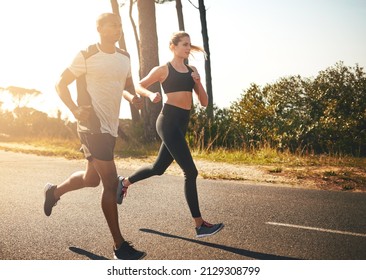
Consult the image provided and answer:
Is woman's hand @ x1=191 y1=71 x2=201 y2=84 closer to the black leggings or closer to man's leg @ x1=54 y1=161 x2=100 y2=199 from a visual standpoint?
the black leggings

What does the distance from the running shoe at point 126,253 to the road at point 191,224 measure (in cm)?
17

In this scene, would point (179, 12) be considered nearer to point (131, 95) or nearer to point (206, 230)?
point (131, 95)

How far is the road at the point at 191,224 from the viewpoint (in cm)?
417

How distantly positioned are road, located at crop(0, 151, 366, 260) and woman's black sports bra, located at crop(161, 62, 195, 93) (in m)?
1.61

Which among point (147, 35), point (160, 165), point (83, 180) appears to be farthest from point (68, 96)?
point (147, 35)

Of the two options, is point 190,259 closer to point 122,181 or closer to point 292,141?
point 122,181

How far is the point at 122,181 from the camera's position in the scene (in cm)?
556

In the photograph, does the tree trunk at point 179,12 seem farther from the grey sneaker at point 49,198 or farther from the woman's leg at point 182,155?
the grey sneaker at point 49,198

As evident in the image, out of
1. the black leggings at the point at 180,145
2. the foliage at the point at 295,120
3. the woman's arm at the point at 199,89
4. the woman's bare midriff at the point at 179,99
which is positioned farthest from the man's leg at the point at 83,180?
the foliage at the point at 295,120

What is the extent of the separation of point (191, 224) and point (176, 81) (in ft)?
5.76

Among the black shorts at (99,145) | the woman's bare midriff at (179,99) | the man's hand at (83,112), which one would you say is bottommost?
the black shorts at (99,145)

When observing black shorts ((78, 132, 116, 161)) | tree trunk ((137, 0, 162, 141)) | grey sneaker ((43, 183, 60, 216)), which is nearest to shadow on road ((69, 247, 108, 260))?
grey sneaker ((43, 183, 60, 216))

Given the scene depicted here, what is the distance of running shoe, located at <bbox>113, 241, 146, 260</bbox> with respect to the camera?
3.83m

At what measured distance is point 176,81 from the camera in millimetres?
4676
